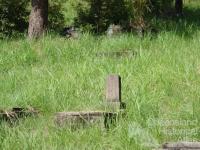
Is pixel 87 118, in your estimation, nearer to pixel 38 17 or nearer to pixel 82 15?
pixel 38 17

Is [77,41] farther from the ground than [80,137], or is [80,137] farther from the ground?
[77,41]

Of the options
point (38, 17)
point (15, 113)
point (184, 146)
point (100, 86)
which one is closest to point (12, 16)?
point (38, 17)

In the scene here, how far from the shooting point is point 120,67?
24.0 feet

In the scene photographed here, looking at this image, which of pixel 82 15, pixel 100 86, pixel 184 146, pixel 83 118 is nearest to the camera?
pixel 184 146

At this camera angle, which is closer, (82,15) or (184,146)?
(184,146)

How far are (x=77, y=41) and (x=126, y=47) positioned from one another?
1.05m

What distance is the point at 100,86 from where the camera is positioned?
6570 millimetres

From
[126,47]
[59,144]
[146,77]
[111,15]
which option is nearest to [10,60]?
[126,47]

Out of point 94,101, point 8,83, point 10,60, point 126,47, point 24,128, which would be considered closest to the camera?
point 24,128

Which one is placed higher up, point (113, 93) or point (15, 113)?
point (113, 93)

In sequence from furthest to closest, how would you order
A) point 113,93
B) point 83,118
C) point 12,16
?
point 12,16 → point 113,93 → point 83,118

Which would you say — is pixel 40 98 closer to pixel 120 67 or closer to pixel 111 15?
pixel 120 67

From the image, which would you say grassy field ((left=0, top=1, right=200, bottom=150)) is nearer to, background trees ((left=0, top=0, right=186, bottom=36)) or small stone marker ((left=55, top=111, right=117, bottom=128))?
small stone marker ((left=55, top=111, right=117, bottom=128))

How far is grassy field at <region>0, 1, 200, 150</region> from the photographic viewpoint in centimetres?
488
